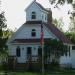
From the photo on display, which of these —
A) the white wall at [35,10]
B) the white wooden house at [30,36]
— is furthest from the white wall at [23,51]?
the white wall at [35,10]

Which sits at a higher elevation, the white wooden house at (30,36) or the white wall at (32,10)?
the white wall at (32,10)

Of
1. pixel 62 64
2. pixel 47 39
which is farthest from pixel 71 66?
pixel 47 39

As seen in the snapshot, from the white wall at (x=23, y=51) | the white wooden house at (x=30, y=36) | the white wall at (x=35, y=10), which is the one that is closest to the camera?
the white wall at (x=23, y=51)

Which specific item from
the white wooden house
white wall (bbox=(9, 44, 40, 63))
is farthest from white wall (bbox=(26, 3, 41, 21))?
white wall (bbox=(9, 44, 40, 63))

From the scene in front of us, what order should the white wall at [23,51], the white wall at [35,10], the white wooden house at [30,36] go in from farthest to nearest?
the white wall at [35,10] < the white wooden house at [30,36] < the white wall at [23,51]

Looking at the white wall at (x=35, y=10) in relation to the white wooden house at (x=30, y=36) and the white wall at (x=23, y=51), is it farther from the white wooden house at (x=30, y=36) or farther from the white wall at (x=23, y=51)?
the white wall at (x=23, y=51)

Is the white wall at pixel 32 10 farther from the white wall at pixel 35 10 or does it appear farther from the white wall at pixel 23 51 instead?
the white wall at pixel 23 51

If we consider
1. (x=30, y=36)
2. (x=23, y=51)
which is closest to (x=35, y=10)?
(x=30, y=36)

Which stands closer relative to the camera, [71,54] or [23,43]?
[23,43]

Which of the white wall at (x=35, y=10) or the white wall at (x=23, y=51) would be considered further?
the white wall at (x=35, y=10)

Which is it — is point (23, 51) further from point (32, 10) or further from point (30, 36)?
point (32, 10)

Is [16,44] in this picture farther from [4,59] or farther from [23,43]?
[4,59]

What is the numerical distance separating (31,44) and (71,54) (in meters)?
11.1

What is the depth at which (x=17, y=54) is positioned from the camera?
6456 centimetres
